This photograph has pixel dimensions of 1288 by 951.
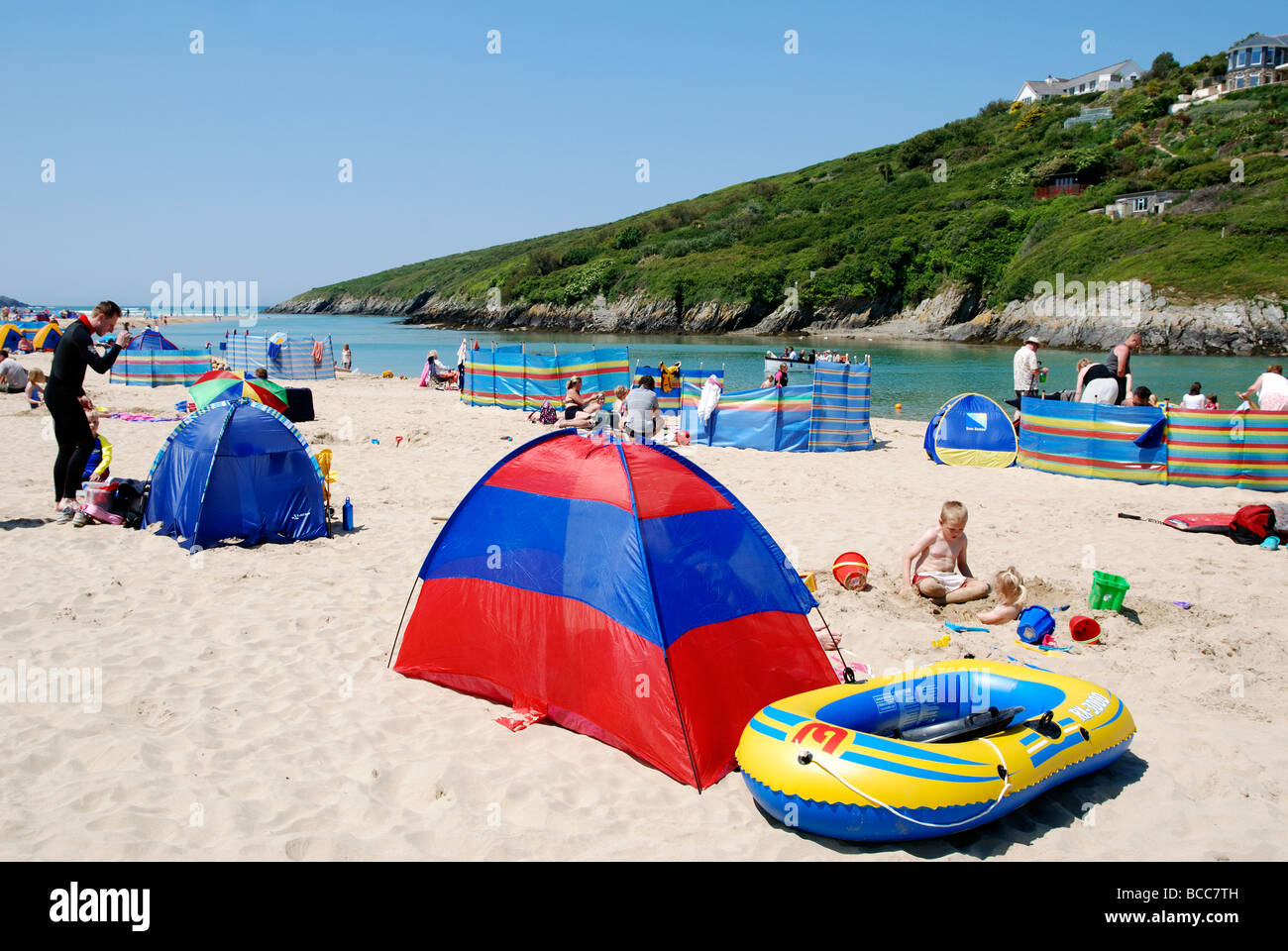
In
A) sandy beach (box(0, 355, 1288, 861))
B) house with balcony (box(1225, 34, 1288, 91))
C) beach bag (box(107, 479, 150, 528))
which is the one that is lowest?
sandy beach (box(0, 355, 1288, 861))

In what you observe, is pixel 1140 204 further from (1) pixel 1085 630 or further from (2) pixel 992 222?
(1) pixel 1085 630

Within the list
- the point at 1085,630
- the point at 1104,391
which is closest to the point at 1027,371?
the point at 1104,391

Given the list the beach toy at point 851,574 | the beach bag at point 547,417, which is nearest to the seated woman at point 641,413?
the beach bag at point 547,417

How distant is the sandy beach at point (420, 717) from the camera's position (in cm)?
408

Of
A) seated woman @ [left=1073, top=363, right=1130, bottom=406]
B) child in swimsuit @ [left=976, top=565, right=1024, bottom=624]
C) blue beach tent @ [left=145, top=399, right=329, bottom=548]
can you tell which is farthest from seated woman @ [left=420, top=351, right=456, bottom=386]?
child in swimsuit @ [left=976, top=565, right=1024, bottom=624]

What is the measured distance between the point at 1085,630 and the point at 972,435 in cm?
926

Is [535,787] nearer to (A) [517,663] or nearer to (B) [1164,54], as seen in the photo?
(A) [517,663]

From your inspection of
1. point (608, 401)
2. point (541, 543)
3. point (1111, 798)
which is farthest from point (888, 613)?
point (608, 401)

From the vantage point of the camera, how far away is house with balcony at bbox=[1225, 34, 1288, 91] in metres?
90.8

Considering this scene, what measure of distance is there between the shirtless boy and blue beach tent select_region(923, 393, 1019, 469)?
8.10 meters

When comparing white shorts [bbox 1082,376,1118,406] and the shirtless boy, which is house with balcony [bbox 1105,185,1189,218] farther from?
the shirtless boy

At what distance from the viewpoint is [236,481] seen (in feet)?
28.9

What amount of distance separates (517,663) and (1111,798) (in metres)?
3.64

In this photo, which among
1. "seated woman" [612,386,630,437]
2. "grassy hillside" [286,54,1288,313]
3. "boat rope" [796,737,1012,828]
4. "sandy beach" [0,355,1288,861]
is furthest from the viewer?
"grassy hillside" [286,54,1288,313]
